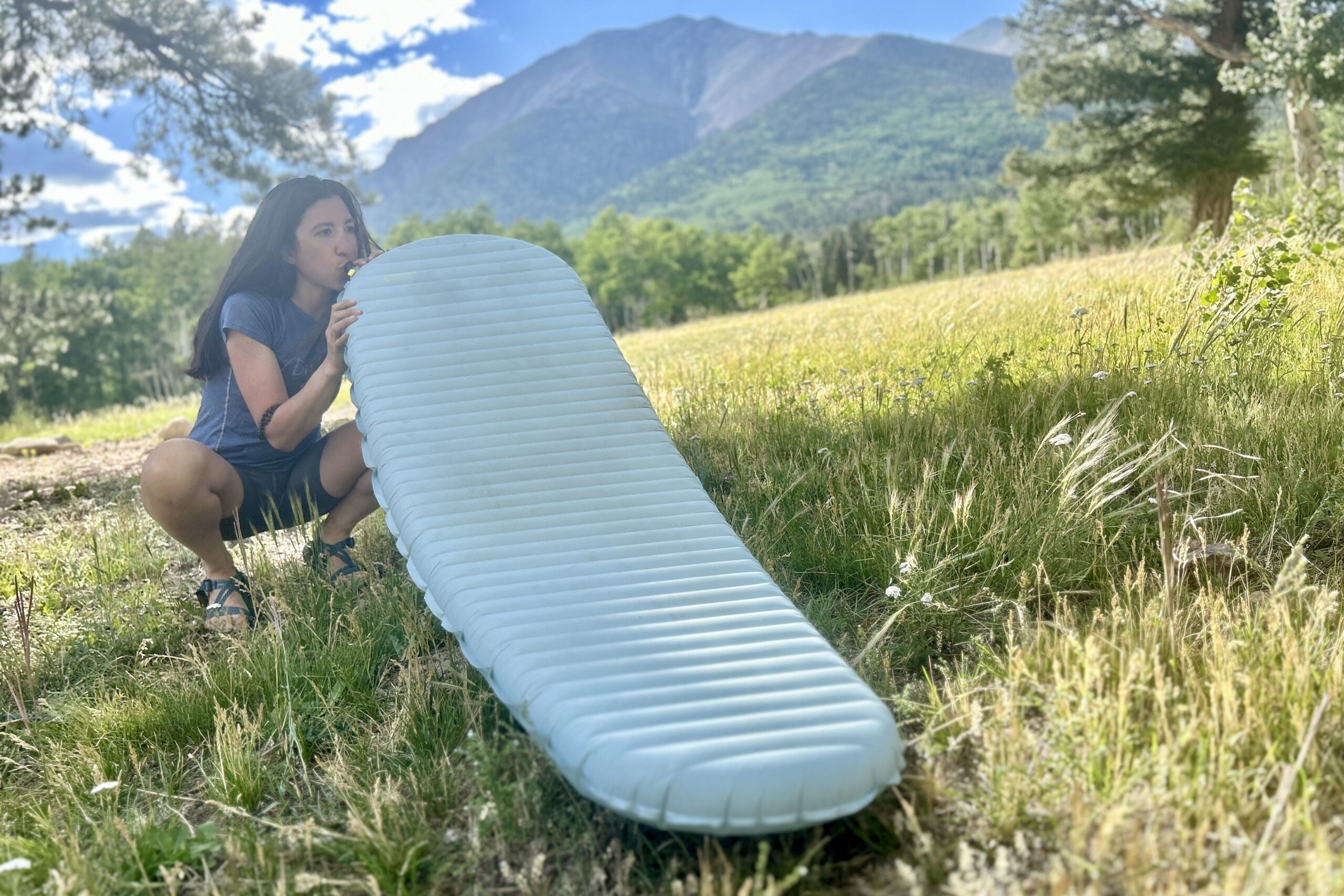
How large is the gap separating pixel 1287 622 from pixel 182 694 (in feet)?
8.32

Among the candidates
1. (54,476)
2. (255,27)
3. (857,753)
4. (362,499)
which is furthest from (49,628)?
(255,27)

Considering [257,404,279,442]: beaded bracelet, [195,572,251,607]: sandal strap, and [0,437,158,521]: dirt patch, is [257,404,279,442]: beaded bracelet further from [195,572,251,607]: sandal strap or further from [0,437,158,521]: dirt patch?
[0,437,158,521]: dirt patch

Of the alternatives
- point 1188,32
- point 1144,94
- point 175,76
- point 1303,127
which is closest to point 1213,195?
point 1144,94

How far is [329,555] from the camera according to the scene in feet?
10.8

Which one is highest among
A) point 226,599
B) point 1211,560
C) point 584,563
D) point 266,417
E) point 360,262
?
point 360,262

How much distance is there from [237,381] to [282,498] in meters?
0.48

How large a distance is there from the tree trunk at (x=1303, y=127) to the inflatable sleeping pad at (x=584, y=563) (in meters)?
13.9

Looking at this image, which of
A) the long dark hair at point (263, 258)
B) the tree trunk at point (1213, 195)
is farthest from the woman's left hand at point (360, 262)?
the tree trunk at point (1213, 195)

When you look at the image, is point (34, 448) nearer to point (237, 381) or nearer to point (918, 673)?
point (237, 381)

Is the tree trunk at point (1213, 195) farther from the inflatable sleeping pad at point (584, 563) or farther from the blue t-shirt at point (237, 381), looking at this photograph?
the blue t-shirt at point (237, 381)

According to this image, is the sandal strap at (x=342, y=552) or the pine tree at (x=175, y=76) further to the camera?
the pine tree at (x=175, y=76)

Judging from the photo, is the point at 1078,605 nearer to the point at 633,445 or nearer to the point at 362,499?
the point at 633,445

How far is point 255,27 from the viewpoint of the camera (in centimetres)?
982

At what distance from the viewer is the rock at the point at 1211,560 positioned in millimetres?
2223
